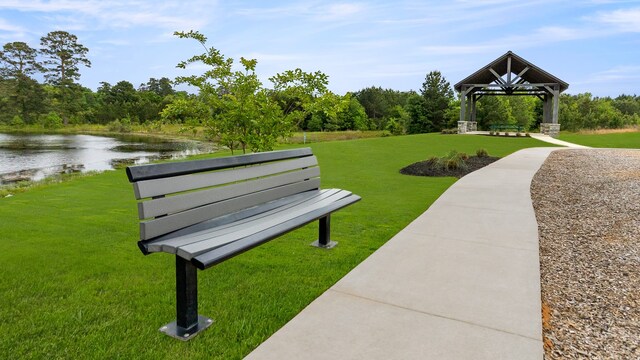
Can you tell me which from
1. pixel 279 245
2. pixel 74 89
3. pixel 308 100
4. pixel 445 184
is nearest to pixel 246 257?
pixel 279 245

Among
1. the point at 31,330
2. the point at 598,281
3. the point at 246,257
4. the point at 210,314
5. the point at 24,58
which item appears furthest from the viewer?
the point at 24,58

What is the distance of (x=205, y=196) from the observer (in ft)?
9.53

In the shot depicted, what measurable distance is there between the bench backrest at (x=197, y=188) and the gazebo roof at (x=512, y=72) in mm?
26793

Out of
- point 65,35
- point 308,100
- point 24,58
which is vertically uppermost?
point 65,35

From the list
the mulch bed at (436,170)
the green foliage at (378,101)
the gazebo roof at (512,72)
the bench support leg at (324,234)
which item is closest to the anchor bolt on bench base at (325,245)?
the bench support leg at (324,234)

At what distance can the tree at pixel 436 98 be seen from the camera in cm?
4538

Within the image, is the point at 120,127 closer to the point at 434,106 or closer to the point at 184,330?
the point at 434,106

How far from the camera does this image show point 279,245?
4.38 metres

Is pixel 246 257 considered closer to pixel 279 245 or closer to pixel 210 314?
pixel 279 245

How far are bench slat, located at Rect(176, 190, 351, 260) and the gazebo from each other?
1036 inches

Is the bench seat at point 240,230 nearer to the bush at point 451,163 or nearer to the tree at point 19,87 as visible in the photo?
the bush at point 451,163

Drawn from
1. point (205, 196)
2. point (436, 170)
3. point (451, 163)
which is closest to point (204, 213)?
point (205, 196)

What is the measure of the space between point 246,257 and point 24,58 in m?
82.2

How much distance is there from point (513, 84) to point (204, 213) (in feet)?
93.6
